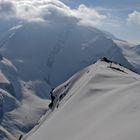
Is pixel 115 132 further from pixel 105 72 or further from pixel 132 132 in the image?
pixel 105 72

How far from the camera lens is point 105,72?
49281mm

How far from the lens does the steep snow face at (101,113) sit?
25.6m

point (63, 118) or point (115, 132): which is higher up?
point (63, 118)

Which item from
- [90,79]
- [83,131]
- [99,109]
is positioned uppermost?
[90,79]

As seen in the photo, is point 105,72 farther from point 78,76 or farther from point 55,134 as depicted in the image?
point 55,134

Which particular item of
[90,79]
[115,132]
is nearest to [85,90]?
[90,79]

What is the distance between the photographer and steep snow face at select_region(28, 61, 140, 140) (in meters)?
25.6

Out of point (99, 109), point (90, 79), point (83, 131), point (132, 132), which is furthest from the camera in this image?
point (90, 79)

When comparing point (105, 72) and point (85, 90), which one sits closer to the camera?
point (85, 90)

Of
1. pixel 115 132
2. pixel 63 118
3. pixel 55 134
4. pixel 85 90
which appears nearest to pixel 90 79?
pixel 85 90

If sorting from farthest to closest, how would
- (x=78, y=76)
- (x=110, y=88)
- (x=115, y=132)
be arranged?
1. (x=78, y=76)
2. (x=110, y=88)
3. (x=115, y=132)

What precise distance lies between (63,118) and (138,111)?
36.4 ft

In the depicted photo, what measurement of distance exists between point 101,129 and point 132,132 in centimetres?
469

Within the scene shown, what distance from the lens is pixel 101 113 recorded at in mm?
32406
